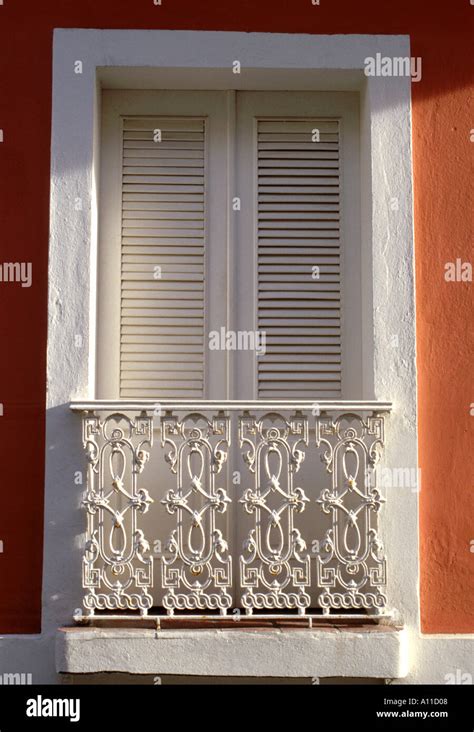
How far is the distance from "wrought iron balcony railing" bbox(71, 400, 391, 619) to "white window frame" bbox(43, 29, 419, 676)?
8.4 inches

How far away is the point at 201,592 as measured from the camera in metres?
6.84

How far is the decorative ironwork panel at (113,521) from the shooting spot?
6.84 meters

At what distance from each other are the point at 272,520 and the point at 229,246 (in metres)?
1.98

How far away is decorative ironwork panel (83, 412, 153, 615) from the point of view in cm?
684

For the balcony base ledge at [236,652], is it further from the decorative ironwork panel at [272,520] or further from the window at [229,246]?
the window at [229,246]

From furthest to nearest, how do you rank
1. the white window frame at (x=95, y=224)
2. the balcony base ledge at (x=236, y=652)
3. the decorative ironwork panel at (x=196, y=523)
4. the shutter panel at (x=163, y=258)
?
the shutter panel at (x=163, y=258) → the white window frame at (x=95, y=224) → the decorative ironwork panel at (x=196, y=523) → the balcony base ledge at (x=236, y=652)

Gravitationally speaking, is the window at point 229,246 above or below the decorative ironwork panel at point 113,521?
above

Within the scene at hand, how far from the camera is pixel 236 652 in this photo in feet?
22.3

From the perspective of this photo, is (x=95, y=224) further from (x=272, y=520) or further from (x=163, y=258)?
(x=272, y=520)

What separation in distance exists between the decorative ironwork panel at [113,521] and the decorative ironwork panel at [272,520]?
2.00 ft

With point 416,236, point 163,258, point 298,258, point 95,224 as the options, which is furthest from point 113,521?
point 416,236

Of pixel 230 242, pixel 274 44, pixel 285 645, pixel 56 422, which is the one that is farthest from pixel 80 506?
pixel 274 44

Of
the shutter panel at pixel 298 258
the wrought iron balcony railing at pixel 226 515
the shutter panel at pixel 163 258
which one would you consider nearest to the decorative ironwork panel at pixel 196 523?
the wrought iron balcony railing at pixel 226 515
